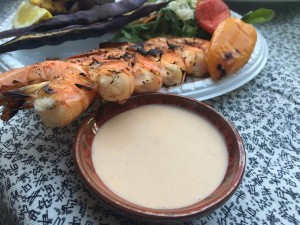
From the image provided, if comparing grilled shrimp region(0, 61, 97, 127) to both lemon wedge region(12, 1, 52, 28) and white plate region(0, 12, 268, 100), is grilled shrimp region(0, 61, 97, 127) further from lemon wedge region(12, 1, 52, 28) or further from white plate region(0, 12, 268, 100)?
lemon wedge region(12, 1, 52, 28)

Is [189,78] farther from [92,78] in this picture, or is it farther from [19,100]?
[19,100]

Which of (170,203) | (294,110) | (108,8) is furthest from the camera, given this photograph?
(108,8)

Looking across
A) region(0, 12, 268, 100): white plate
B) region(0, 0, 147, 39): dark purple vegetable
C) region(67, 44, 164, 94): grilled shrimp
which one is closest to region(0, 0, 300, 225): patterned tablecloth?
region(0, 12, 268, 100): white plate

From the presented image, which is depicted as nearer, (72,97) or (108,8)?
(72,97)

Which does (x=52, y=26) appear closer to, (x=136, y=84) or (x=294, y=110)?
(x=136, y=84)

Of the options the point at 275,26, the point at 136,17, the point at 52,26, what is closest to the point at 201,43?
the point at 136,17

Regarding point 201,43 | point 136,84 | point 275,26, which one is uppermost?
point 136,84
